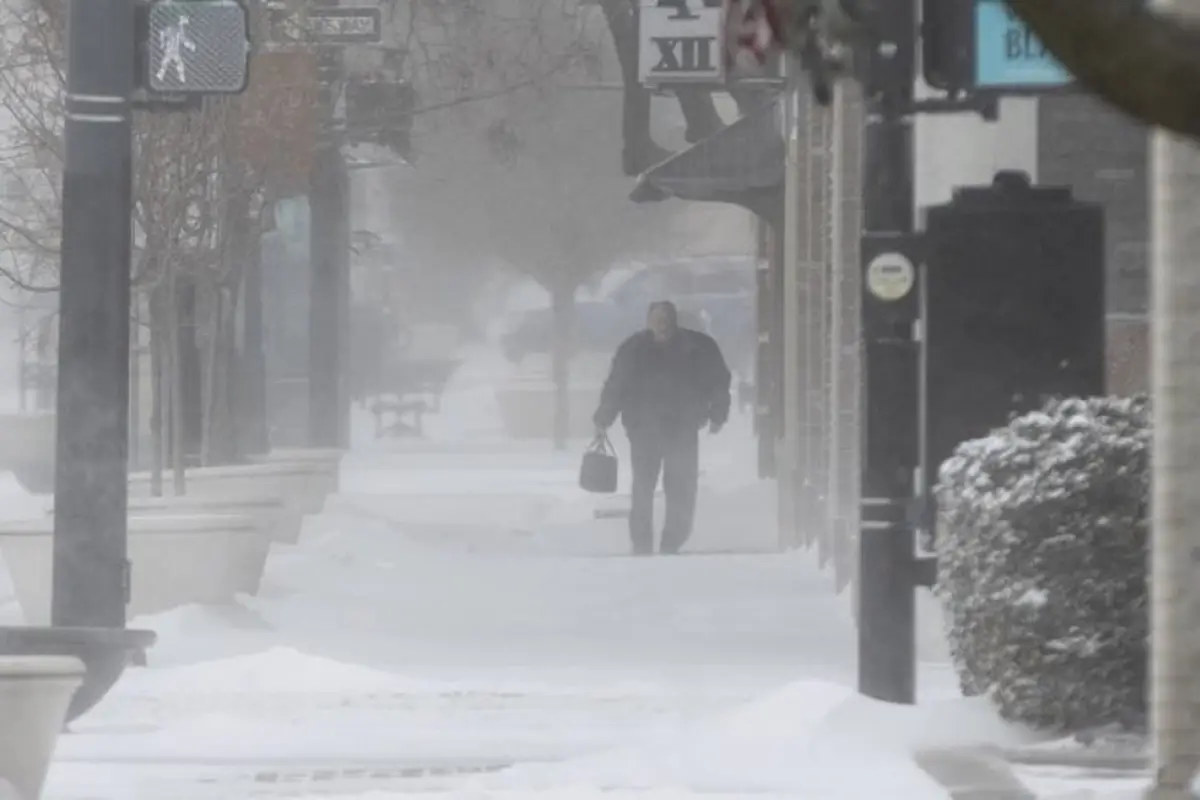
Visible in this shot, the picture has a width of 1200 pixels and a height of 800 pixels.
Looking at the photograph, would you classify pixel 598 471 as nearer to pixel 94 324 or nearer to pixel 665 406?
pixel 665 406

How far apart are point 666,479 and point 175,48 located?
933 cm

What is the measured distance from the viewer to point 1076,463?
7.64m

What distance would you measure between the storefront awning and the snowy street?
2513 mm

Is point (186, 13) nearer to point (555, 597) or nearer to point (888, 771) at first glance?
point (888, 771)

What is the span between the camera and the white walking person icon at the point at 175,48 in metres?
9.35

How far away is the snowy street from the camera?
24.6 feet

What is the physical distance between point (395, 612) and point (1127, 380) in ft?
14.3

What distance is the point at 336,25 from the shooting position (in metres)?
18.0

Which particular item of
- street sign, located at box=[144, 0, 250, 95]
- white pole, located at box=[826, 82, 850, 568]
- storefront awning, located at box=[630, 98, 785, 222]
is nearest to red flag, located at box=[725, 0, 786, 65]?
street sign, located at box=[144, 0, 250, 95]

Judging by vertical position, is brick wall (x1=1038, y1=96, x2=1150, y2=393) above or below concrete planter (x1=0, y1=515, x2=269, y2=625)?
above

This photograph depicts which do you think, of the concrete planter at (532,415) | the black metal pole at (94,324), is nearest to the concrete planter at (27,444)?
the concrete planter at (532,415)

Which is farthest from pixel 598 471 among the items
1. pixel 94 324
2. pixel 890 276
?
pixel 890 276

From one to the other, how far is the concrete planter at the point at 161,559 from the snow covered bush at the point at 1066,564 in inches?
189

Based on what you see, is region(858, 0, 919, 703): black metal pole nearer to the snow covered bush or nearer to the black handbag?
the snow covered bush
